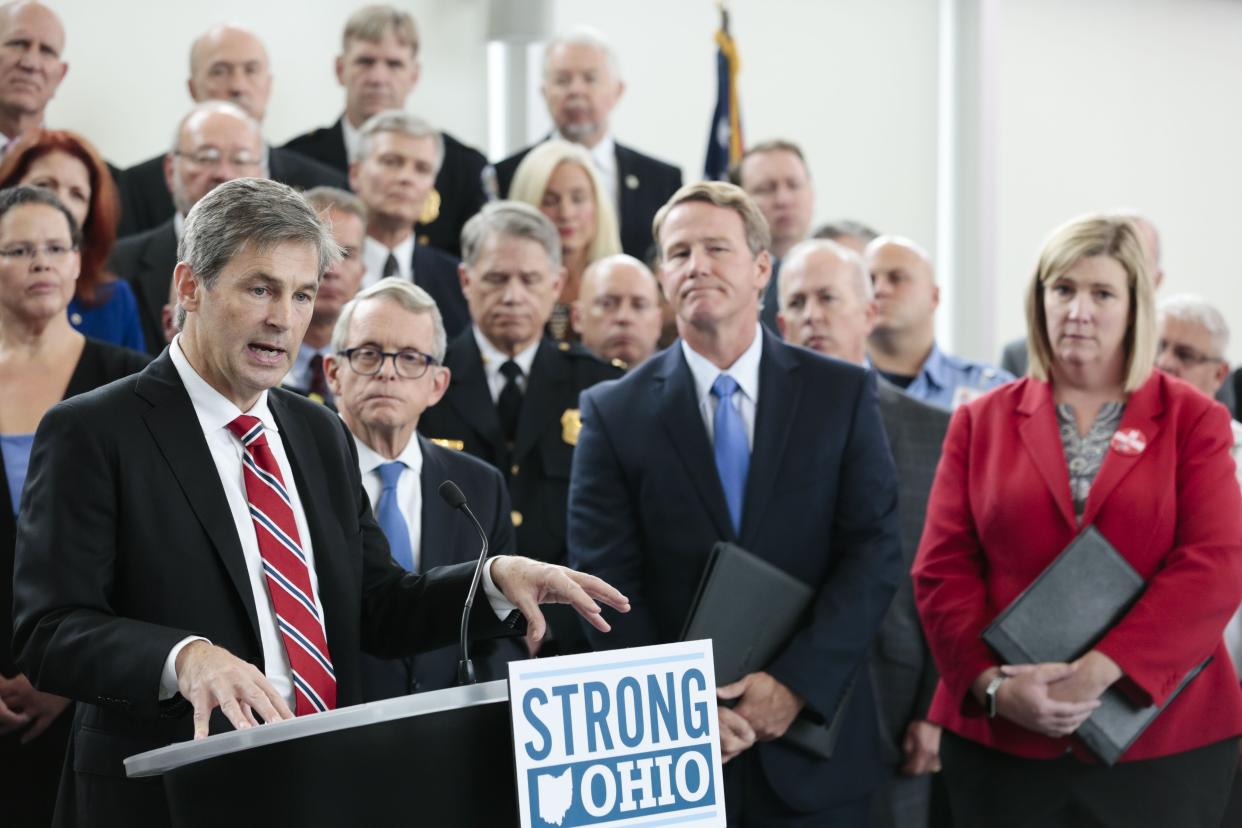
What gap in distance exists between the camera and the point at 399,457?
3279mm

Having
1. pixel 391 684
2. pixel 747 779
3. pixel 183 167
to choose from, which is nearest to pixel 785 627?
pixel 747 779

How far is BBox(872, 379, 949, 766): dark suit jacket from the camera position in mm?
3934

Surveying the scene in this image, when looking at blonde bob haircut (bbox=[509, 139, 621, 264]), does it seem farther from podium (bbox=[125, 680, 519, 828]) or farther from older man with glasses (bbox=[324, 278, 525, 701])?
podium (bbox=[125, 680, 519, 828])

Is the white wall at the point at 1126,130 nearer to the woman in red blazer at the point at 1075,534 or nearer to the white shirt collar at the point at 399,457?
the woman in red blazer at the point at 1075,534

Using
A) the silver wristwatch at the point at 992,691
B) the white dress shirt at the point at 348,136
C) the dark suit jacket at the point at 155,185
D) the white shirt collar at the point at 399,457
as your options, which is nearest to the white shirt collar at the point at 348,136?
the white dress shirt at the point at 348,136

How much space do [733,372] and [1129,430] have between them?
33.5 inches

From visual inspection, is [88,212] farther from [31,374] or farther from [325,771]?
[325,771]

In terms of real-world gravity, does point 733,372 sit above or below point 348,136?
below

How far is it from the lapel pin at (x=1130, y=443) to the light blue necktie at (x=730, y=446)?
2.56ft

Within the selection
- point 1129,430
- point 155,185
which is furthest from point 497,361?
point 1129,430

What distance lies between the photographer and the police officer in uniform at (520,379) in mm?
3900

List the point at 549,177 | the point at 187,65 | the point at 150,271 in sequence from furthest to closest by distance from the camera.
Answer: the point at 187,65 < the point at 549,177 < the point at 150,271

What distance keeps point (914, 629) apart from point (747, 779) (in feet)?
3.12

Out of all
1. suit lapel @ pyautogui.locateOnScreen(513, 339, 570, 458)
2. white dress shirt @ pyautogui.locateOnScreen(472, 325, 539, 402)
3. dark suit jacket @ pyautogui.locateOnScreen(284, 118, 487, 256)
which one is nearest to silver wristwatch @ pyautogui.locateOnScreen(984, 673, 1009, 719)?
suit lapel @ pyautogui.locateOnScreen(513, 339, 570, 458)
